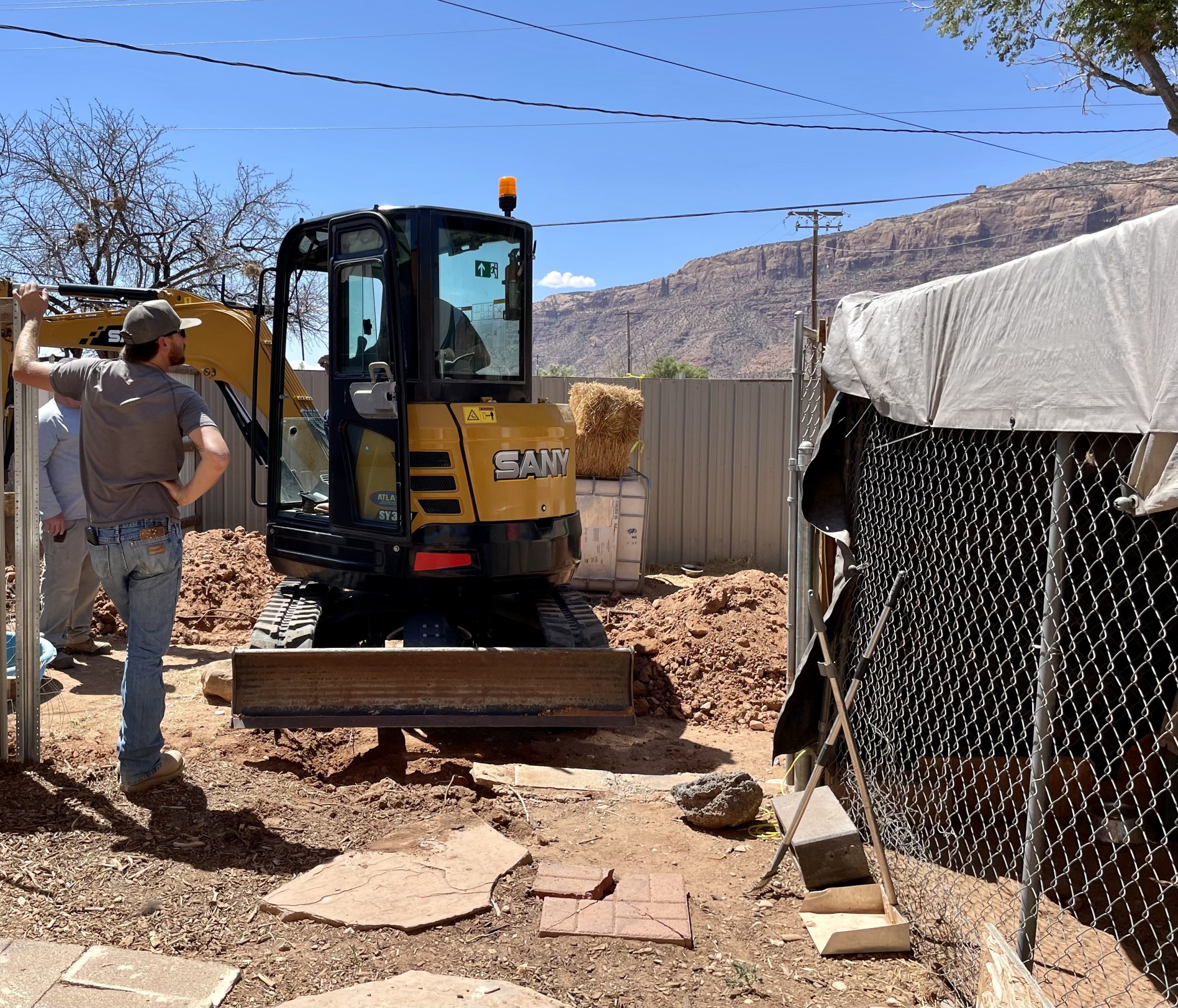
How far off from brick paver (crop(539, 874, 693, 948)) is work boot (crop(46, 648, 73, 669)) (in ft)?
17.7

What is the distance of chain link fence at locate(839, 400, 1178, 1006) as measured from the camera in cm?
369

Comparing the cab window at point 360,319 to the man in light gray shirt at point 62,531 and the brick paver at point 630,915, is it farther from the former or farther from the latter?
the brick paver at point 630,915

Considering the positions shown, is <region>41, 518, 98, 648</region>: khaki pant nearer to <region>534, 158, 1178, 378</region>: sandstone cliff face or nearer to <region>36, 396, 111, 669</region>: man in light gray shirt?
<region>36, 396, 111, 669</region>: man in light gray shirt

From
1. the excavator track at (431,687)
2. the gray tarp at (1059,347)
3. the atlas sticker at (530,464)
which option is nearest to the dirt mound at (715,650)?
the excavator track at (431,687)

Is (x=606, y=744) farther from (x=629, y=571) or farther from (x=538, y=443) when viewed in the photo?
(x=629, y=571)

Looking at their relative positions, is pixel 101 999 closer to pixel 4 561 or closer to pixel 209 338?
pixel 4 561

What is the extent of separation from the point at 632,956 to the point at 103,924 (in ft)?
5.95

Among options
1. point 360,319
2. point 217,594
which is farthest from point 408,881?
point 217,594

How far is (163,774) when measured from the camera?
4613mm

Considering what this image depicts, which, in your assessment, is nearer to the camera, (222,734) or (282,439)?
(222,734)

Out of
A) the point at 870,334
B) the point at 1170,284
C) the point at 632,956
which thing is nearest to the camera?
the point at 1170,284

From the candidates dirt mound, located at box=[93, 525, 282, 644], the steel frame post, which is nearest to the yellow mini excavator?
the steel frame post

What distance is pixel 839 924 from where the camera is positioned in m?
3.61

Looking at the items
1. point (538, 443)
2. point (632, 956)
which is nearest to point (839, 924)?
point (632, 956)
